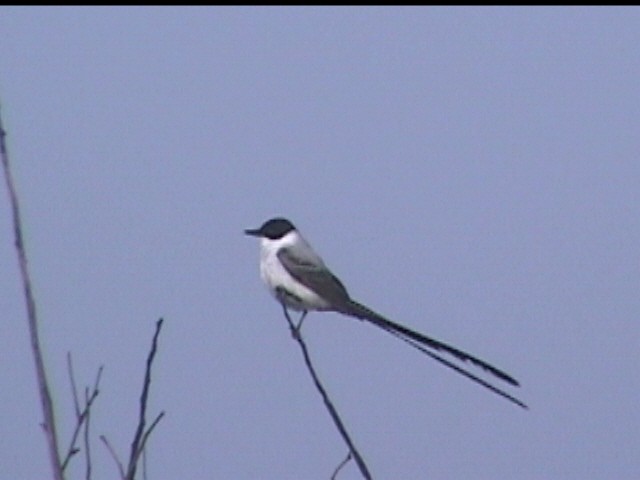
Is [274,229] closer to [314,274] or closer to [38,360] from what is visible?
[314,274]

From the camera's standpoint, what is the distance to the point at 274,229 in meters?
2.29

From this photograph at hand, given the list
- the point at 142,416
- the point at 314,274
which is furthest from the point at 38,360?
the point at 314,274

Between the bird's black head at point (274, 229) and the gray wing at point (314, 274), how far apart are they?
0.11 metres

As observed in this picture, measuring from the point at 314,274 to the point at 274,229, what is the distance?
0.25 metres

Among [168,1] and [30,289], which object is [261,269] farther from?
[30,289]

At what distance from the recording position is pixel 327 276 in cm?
205

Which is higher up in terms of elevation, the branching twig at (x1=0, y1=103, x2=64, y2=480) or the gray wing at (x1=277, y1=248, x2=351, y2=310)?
the branching twig at (x1=0, y1=103, x2=64, y2=480)

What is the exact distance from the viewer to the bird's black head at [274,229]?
2.27 metres

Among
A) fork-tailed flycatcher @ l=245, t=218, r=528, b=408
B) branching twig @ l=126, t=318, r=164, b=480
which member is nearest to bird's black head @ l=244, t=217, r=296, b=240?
fork-tailed flycatcher @ l=245, t=218, r=528, b=408

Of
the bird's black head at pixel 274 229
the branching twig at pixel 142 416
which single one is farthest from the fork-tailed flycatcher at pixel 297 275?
the branching twig at pixel 142 416

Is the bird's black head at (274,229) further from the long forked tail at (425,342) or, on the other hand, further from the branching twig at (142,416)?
the branching twig at (142,416)

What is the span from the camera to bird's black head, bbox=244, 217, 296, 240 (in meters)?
2.27

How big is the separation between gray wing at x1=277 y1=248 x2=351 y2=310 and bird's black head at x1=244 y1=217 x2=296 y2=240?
109 mm

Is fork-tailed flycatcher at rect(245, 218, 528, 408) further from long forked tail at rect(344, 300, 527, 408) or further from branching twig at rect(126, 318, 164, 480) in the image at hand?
branching twig at rect(126, 318, 164, 480)
